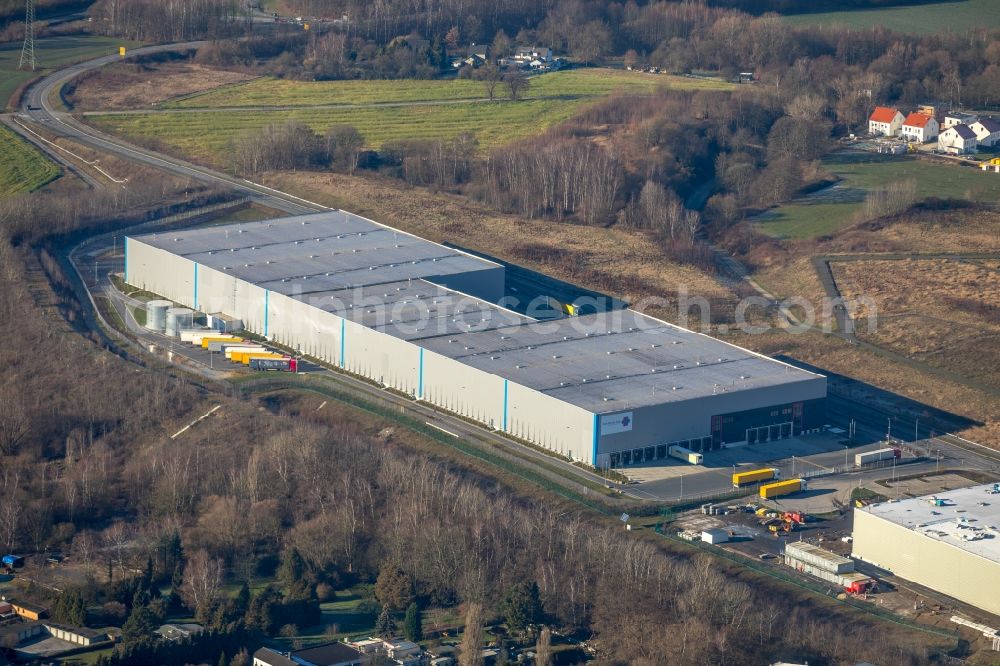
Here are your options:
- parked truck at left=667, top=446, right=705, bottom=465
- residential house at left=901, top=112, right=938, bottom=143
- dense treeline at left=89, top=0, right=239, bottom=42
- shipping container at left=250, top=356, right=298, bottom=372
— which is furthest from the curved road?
residential house at left=901, top=112, right=938, bottom=143

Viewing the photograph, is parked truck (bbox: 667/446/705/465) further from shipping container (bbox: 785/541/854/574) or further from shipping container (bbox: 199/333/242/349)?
shipping container (bbox: 199/333/242/349)

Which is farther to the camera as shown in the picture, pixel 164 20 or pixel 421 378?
pixel 164 20

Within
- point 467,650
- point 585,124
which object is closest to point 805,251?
point 585,124

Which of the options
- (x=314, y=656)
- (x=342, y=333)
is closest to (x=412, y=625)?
(x=314, y=656)

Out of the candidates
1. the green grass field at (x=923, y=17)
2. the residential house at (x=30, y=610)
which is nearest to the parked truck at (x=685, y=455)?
the residential house at (x=30, y=610)

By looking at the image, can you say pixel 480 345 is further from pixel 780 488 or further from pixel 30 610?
pixel 30 610

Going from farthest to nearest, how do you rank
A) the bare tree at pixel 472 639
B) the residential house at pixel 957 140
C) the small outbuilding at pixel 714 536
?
the residential house at pixel 957 140
the small outbuilding at pixel 714 536
the bare tree at pixel 472 639

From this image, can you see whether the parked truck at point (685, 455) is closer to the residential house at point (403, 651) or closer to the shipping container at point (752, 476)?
the shipping container at point (752, 476)
